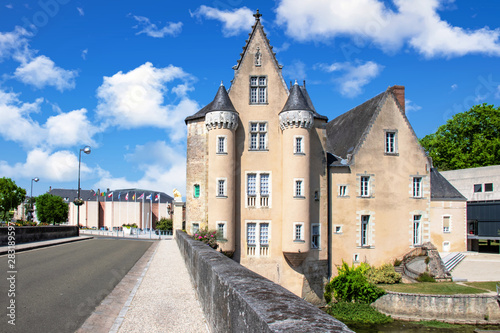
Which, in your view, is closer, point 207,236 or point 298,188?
point 207,236

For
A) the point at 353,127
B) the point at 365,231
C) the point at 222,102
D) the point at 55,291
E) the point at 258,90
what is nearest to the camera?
the point at 55,291

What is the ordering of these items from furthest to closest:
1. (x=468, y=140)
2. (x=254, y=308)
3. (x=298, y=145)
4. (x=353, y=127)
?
(x=468, y=140), (x=353, y=127), (x=298, y=145), (x=254, y=308)

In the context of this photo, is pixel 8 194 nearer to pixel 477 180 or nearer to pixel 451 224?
pixel 451 224

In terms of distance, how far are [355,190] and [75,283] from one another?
22.7 m

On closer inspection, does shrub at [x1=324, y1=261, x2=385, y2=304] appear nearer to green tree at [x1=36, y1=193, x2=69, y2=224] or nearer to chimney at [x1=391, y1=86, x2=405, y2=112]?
chimney at [x1=391, y1=86, x2=405, y2=112]

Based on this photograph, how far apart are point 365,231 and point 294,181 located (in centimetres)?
726

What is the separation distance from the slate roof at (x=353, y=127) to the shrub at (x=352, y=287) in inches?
324

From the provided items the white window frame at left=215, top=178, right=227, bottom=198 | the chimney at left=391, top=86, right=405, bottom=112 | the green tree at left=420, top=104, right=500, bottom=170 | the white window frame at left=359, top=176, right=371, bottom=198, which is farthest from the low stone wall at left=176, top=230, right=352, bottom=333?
the green tree at left=420, top=104, right=500, bottom=170

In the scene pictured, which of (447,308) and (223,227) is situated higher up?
(223,227)

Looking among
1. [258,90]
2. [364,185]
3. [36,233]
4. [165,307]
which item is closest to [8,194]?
[36,233]

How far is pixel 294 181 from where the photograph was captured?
90.0ft

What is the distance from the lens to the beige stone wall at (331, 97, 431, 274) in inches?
1194

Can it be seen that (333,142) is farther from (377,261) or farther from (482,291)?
(482,291)

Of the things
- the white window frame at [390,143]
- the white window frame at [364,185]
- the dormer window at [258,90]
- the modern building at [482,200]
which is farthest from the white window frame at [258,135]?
the modern building at [482,200]
